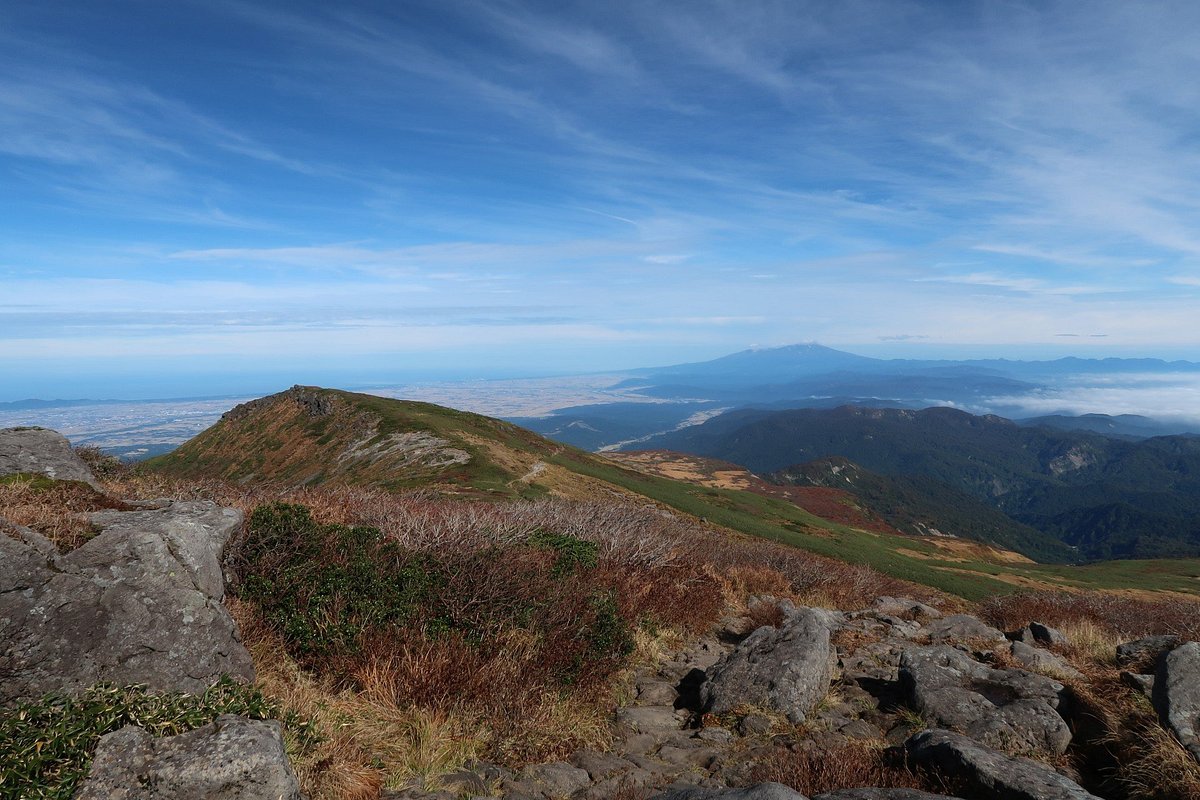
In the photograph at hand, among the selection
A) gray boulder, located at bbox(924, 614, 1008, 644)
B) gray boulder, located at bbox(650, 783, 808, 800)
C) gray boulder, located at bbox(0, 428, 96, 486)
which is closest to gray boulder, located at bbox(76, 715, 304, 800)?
gray boulder, located at bbox(650, 783, 808, 800)

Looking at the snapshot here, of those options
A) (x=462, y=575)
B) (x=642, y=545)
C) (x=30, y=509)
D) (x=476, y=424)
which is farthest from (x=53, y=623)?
(x=476, y=424)

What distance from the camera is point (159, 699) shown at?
562 centimetres

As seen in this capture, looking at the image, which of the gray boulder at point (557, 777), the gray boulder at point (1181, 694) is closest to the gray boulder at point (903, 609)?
the gray boulder at point (1181, 694)

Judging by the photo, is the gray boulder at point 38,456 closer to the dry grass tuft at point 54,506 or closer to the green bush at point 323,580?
the dry grass tuft at point 54,506

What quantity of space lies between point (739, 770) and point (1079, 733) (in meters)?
4.50

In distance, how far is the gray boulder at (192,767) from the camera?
188 inches

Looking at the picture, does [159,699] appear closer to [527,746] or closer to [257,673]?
[257,673]

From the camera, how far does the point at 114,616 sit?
6.20 metres

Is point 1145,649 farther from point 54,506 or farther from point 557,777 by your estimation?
point 54,506

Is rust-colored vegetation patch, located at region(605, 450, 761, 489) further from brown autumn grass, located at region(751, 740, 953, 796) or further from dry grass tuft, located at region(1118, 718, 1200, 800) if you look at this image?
dry grass tuft, located at region(1118, 718, 1200, 800)

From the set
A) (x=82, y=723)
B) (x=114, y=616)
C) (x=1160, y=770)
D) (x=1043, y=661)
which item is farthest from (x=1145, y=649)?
(x=114, y=616)

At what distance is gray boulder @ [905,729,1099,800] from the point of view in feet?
18.4

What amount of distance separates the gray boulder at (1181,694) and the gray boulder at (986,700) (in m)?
1.04

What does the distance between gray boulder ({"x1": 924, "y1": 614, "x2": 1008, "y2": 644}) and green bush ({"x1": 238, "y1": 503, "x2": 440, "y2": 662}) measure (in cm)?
1044
